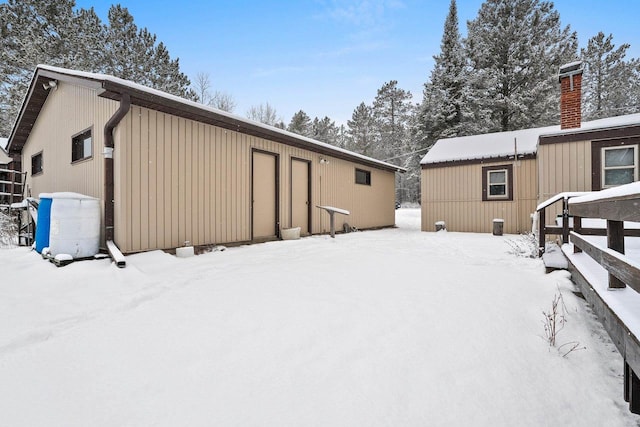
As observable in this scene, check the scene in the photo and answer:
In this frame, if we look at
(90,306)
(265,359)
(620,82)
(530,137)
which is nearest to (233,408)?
(265,359)

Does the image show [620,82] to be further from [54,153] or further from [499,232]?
[54,153]

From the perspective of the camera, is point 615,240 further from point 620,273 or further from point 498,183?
point 498,183

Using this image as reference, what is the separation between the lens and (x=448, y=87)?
59.2 feet

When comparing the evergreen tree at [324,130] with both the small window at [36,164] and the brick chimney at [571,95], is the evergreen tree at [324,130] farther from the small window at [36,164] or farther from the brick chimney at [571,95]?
the brick chimney at [571,95]

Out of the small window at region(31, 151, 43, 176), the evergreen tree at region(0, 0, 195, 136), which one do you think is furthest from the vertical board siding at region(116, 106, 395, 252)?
the evergreen tree at region(0, 0, 195, 136)

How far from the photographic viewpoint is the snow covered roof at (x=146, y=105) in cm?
453

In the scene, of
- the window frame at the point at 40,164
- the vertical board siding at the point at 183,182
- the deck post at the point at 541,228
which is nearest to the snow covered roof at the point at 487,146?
the deck post at the point at 541,228

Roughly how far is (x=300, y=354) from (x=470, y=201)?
9881mm

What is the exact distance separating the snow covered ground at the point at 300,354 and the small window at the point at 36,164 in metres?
6.57

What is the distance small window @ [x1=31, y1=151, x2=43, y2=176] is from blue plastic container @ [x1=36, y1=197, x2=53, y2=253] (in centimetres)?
490

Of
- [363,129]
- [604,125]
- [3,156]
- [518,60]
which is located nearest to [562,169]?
[604,125]

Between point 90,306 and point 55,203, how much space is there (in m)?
2.36

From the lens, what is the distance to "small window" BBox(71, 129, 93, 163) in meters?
5.78

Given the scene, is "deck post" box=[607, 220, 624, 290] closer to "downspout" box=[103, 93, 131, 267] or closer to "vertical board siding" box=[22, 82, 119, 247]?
"downspout" box=[103, 93, 131, 267]
